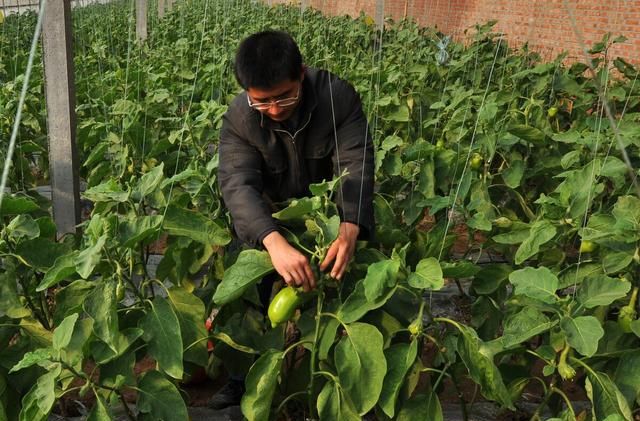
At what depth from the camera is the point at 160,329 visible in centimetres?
183

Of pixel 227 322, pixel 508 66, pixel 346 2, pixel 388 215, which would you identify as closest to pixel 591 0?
pixel 508 66

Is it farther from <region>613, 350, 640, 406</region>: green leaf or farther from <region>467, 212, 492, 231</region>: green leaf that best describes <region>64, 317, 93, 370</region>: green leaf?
<region>613, 350, 640, 406</region>: green leaf

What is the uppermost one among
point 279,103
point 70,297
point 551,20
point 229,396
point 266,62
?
point 266,62

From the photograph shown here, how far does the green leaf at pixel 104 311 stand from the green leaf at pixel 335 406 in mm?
519

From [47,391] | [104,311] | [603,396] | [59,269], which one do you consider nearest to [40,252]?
[59,269]

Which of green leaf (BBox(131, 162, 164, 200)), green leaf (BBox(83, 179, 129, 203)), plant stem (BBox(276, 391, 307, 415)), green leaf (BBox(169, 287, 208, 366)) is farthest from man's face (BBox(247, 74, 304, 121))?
plant stem (BBox(276, 391, 307, 415))

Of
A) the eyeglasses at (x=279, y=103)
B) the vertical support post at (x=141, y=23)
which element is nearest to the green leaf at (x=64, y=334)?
the eyeglasses at (x=279, y=103)

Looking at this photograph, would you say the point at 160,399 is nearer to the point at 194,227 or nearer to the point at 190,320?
the point at 190,320

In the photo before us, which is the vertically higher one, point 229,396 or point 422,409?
point 422,409

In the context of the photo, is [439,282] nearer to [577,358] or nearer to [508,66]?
[577,358]

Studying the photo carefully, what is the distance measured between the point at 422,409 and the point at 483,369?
240 millimetres

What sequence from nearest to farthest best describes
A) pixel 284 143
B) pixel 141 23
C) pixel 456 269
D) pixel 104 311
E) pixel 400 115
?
pixel 104 311, pixel 456 269, pixel 284 143, pixel 400 115, pixel 141 23

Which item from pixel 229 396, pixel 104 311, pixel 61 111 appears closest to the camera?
pixel 104 311

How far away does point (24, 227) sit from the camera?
188cm
